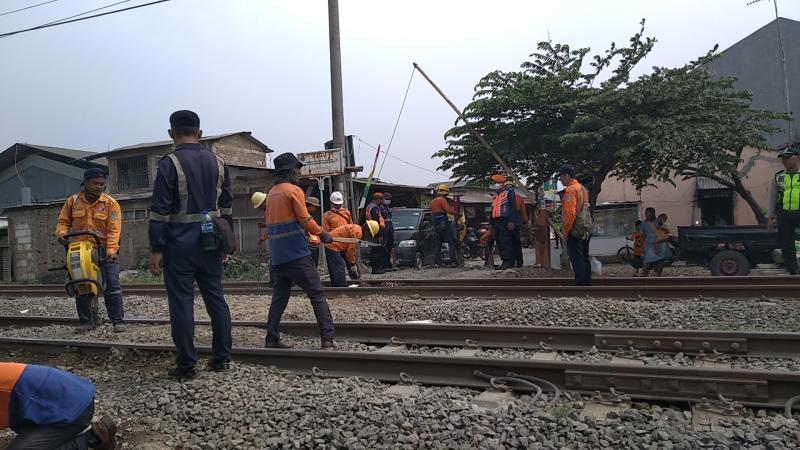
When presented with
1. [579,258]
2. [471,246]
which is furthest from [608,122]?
[471,246]

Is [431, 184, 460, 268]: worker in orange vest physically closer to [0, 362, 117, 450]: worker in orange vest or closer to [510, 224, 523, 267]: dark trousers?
[510, 224, 523, 267]: dark trousers

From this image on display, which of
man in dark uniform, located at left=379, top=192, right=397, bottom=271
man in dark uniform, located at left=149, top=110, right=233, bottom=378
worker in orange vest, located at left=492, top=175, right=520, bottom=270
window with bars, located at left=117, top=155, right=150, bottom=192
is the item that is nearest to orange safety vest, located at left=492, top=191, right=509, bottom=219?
worker in orange vest, located at left=492, top=175, right=520, bottom=270

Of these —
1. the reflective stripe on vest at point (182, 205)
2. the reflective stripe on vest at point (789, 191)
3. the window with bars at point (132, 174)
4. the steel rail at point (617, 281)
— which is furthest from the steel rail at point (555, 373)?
the window with bars at point (132, 174)

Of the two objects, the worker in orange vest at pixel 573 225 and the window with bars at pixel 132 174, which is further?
the window with bars at pixel 132 174

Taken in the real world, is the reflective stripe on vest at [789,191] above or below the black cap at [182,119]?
below

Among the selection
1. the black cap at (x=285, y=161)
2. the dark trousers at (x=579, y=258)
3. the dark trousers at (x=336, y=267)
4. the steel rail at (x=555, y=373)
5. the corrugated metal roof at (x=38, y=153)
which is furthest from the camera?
the corrugated metal roof at (x=38, y=153)

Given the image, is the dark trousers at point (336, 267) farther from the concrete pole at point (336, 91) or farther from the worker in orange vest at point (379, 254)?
the concrete pole at point (336, 91)

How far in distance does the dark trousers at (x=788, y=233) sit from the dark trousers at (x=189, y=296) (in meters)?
7.72

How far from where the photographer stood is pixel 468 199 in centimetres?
3056

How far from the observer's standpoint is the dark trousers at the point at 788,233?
8.00 meters

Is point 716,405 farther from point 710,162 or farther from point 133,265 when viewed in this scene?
point 133,265

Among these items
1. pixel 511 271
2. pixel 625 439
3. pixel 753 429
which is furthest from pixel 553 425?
pixel 511 271

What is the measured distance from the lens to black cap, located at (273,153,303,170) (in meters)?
5.46

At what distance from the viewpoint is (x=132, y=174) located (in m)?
22.7
